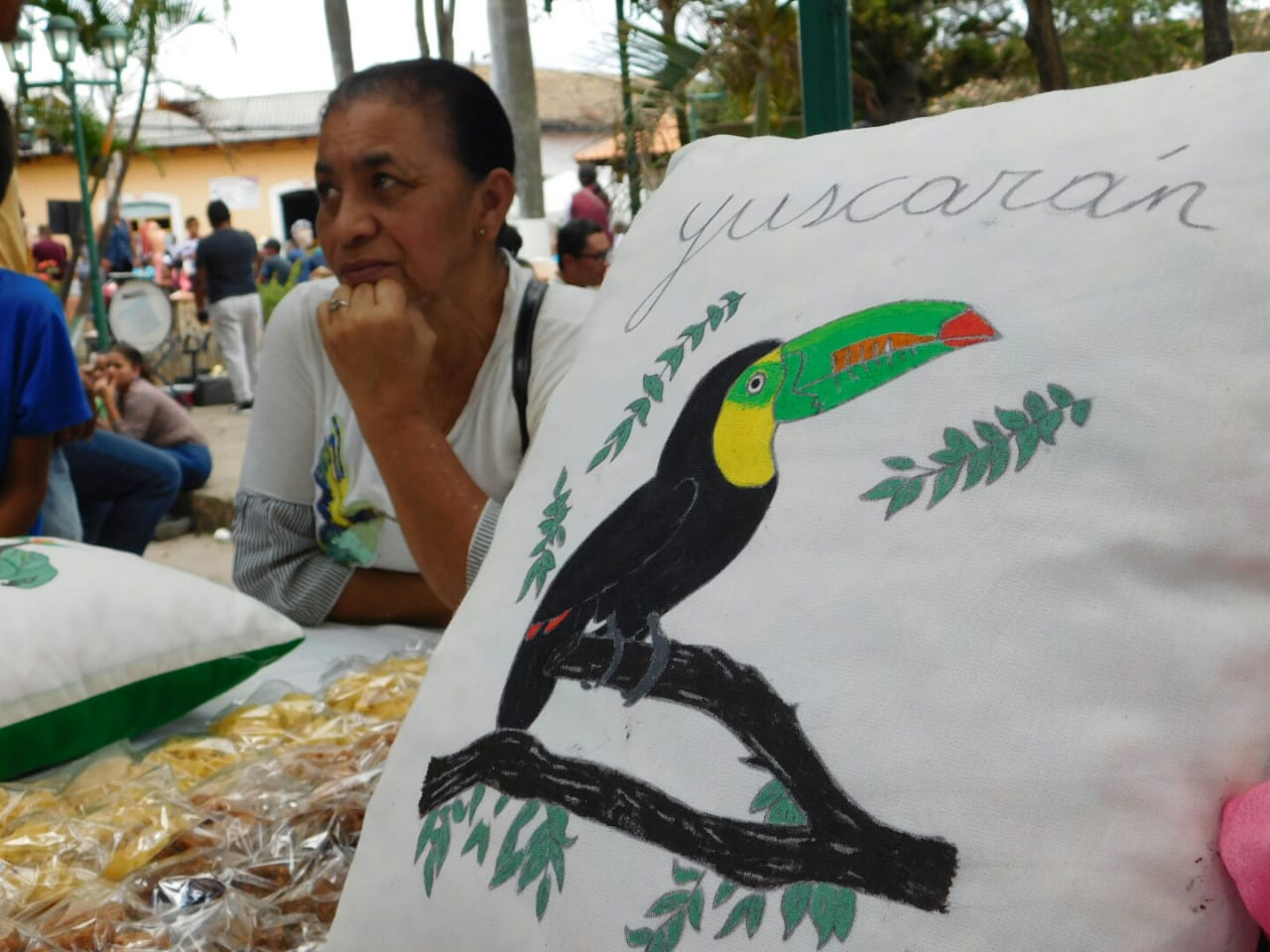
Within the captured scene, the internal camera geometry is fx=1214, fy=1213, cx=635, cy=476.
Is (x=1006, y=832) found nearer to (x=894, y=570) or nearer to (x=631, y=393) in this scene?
(x=894, y=570)

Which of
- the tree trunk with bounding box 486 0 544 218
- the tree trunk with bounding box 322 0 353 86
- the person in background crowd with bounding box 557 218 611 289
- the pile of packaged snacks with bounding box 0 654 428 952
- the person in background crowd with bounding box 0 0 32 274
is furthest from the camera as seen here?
the tree trunk with bounding box 322 0 353 86

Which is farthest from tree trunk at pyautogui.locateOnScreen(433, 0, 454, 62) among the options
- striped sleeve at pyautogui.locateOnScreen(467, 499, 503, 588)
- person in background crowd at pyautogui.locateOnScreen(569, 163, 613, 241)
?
striped sleeve at pyautogui.locateOnScreen(467, 499, 503, 588)

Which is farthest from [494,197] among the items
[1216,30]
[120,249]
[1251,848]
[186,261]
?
[186,261]

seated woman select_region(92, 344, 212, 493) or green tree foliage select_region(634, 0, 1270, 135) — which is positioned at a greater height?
green tree foliage select_region(634, 0, 1270, 135)

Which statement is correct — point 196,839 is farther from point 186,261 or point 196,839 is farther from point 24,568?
point 186,261

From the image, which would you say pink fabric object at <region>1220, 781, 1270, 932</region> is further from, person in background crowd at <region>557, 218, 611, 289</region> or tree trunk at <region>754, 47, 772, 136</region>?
person in background crowd at <region>557, 218, 611, 289</region>

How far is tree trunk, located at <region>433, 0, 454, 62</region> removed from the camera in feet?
20.3

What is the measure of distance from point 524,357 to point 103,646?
1.97 feet

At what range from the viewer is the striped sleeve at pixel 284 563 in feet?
5.18

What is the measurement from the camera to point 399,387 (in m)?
1.27

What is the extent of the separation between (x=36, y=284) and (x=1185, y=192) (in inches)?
65.4

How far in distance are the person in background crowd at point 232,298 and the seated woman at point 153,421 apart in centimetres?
332

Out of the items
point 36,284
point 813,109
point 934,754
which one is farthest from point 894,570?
point 36,284

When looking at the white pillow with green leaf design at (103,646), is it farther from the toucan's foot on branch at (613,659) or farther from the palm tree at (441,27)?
the palm tree at (441,27)
